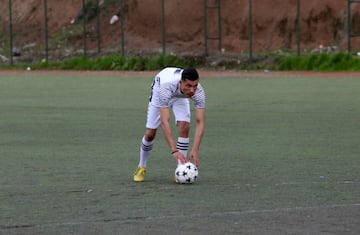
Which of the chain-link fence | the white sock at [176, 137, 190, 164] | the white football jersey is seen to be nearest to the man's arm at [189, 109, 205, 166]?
the white football jersey

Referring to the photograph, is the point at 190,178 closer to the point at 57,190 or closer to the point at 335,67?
the point at 57,190

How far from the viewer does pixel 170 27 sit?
50.8 m

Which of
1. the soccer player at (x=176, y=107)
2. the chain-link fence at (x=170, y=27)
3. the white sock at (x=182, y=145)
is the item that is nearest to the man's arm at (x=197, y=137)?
the soccer player at (x=176, y=107)

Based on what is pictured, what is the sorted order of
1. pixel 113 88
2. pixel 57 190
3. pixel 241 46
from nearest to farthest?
1. pixel 57 190
2. pixel 113 88
3. pixel 241 46

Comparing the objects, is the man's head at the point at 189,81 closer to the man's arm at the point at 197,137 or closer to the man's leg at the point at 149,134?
the man's arm at the point at 197,137

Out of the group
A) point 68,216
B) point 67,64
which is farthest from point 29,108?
point 67,64

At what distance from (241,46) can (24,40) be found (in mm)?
10296

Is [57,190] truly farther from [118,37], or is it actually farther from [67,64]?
[118,37]

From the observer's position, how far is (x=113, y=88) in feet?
102

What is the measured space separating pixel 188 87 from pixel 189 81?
0.29 feet

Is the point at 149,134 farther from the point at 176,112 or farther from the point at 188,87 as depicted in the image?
the point at 188,87

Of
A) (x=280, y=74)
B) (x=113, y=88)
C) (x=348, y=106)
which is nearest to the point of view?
(x=348, y=106)

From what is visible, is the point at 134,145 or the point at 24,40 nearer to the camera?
the point at 134,145

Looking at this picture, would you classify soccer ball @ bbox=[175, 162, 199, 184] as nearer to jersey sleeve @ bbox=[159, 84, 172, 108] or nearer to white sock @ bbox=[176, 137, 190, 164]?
white sock @ bbox=[176, 137, 190, 164]
